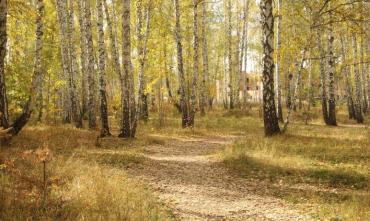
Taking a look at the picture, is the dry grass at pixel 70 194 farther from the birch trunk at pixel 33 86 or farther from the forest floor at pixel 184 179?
the birch trunk at pixel 33 86

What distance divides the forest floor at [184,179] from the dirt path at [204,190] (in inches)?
0.7

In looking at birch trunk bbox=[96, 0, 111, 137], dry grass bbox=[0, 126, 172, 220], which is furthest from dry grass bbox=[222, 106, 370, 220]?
birch trunk bbox=[96, 0, 111, 137]

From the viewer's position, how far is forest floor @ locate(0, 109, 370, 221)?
6.21 metres

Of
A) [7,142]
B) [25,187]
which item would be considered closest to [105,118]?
[7,142]

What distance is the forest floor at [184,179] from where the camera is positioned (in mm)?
6215

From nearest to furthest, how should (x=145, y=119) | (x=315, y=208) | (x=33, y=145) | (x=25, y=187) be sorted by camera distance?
1. (x=25, y=187)
2. (x=315, y=208)
3. (x=33, y=145)
4. (x=145, y=119)

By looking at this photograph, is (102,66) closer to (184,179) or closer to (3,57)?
(3,57)

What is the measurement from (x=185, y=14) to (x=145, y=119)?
7.76m

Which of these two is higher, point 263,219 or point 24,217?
point 24,217

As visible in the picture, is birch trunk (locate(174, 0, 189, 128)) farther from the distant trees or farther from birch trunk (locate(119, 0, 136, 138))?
birch trunk (locate(119, 0, 136, 138))

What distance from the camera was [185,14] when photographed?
87.9ft

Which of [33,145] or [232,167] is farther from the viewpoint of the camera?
[33,145]

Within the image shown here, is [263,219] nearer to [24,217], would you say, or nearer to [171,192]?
[171,192]

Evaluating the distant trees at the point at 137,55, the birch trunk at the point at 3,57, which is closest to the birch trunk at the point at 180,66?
the distant trees at the point at 137,55
